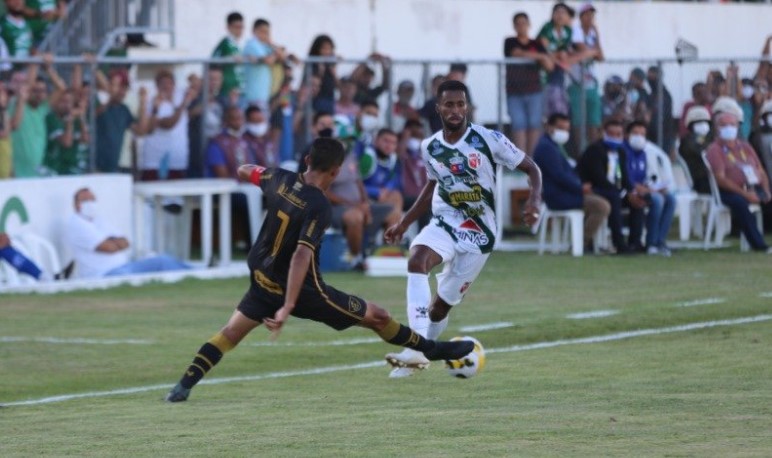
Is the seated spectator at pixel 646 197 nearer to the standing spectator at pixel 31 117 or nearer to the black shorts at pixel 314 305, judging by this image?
the standing spectator at pixel 31 117

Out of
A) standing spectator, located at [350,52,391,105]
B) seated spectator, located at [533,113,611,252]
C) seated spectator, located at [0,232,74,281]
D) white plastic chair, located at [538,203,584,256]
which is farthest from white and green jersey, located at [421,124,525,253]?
standing spectator, located at [350,52,391,105]

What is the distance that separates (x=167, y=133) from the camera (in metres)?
21.9

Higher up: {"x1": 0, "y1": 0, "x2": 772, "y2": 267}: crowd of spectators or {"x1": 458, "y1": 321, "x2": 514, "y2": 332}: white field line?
{"x1": 0, "y1": 0, "x2": 772, "y2": 267}: crowd of spectators

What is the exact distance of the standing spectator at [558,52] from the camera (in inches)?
992

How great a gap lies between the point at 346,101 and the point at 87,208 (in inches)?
182

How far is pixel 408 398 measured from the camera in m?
11.3

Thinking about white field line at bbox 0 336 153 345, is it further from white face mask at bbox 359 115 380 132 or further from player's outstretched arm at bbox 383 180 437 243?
white face mask at bbox 359 115 380 132

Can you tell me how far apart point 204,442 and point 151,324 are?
286 inches

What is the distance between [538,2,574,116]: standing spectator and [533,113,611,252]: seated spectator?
202 centimetres

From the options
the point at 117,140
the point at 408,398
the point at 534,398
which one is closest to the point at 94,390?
the point at 408,398

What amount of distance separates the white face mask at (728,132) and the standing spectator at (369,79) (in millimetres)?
4588

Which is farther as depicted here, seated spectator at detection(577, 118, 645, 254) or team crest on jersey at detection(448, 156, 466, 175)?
seated spectator at detection(577, 118, 645, 254)

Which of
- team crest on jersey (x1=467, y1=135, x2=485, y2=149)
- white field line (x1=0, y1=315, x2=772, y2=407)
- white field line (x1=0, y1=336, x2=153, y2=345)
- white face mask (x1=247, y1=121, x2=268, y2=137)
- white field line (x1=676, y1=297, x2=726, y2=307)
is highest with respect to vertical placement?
team crest on jersey (x1=467, y1=135, x2=485, y2=149)

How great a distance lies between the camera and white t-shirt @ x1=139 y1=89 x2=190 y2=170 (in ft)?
71.6
